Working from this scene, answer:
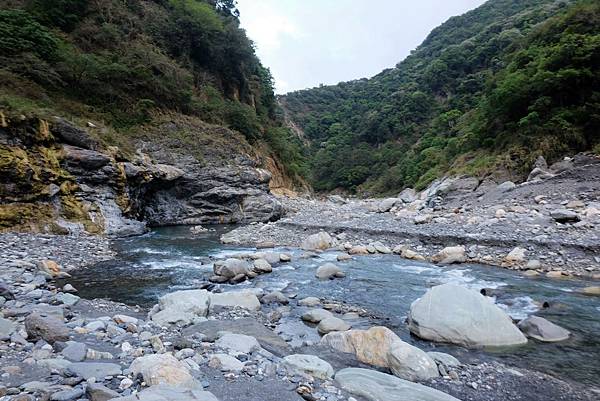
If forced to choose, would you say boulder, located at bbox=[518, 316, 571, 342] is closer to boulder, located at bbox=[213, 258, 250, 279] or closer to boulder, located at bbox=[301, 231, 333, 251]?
boulder, located at bbox=[213, 258, 250, 279]

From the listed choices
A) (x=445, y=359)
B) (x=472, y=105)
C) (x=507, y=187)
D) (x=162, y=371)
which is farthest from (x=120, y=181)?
(x=472, y=105)

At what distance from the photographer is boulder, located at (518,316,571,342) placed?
5.44m

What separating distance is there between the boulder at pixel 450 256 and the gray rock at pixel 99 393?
30.8ft

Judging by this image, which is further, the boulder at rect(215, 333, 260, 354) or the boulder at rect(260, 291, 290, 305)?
the boulder at rect(260, 291, 290, 305)

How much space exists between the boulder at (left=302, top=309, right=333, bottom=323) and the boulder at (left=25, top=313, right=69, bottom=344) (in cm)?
356

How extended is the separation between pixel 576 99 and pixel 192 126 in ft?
77.9

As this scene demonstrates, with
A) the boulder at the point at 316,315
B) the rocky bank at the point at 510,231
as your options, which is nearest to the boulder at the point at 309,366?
the boulder at the point at 316,315

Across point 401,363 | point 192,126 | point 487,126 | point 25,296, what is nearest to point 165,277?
point 25,296

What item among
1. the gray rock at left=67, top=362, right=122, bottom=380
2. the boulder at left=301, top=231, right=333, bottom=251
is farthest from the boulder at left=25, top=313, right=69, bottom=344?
the boulder at left=301, top=231, right=333, bottom=251

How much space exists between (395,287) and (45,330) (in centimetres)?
664

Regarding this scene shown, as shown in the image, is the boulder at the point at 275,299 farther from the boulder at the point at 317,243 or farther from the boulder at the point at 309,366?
the boulder at the point at 317,243

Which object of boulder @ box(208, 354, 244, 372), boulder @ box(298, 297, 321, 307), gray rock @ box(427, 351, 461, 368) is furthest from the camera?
boulder @ box(298, 297, 321, 307)

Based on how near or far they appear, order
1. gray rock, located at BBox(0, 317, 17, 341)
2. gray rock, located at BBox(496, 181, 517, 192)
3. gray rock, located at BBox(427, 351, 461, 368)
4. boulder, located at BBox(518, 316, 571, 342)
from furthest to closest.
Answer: gray rock, located at BBox(496, 181, 517, 192) < boulder, located at BBox(518, 316, 571, 342) < gray rock, located at BBox(427, 351, 461, 368) < gray rock, located at BBox(0, 317, 17, 341)

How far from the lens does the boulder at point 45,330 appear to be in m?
4.19
